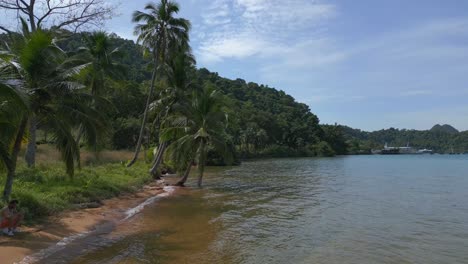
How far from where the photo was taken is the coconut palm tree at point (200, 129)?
27.2 metres

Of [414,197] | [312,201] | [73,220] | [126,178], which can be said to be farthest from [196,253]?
[414,197]

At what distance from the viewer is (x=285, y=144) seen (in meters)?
126

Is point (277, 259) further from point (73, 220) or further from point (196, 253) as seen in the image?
point (73, 220)

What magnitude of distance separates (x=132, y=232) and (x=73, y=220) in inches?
87.3

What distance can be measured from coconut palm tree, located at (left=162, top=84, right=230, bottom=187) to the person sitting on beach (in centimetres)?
1572

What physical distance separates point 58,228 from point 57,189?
4.42 m

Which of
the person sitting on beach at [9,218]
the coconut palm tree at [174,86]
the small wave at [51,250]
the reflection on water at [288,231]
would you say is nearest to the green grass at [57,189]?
the person sitting on beach at [9,218]

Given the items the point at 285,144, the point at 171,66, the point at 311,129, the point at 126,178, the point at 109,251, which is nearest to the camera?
the point at 109,251

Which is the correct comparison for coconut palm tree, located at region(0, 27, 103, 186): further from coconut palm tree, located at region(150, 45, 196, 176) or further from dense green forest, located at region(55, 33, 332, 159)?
dense green forest, located at region(55, 33, 332, 159)

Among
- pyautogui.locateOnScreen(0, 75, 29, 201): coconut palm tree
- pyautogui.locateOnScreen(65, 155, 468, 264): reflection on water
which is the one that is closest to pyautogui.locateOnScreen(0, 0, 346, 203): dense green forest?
pyautogui.locateOnScreen(0, 75, 29, 201): coconut palm tree

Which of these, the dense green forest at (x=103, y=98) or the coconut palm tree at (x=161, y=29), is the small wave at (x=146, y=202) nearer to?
the dense green forest at (x=103, y=98)

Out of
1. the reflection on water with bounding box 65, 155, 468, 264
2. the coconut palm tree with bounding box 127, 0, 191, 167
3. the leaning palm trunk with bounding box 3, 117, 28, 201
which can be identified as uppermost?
the coconut palm tree with bounding box 127, 0, 191, 167

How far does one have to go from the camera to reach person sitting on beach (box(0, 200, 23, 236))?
11.2 metres

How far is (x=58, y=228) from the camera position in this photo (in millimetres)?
13133
